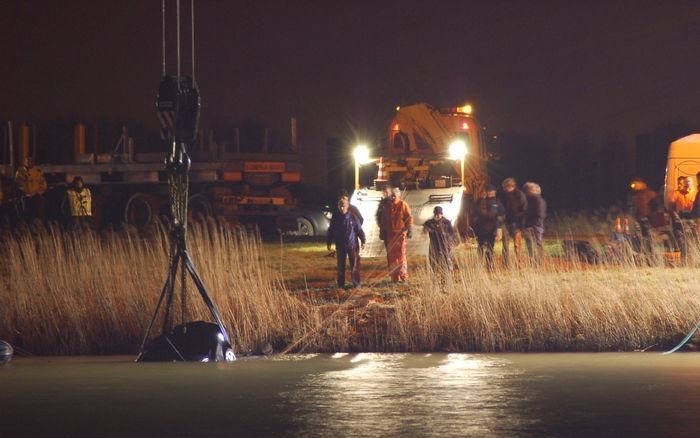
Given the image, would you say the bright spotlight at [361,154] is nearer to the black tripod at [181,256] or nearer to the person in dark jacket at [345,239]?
the person in dark jacket at [345,239]

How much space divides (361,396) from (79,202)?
23.3 meters

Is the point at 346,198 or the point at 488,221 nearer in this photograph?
the point at 346,198

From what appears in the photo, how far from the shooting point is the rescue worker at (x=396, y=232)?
21.5 meters

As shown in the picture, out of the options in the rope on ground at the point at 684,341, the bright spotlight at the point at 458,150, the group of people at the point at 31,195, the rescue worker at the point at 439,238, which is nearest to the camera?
the rope on ground at the point at 684,341

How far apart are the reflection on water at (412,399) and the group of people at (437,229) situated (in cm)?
520

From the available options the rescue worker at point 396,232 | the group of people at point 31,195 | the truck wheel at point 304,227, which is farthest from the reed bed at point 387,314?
the truck wheel at point 304,227

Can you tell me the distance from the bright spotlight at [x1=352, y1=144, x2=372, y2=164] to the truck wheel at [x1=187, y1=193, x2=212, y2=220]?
20.1 feet

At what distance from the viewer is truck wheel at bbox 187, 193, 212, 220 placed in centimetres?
3509

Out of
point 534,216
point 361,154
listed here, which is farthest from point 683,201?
point 361,154

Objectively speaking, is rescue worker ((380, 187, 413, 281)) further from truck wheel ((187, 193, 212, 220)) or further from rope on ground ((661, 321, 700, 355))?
truck wheel ((187, 193, 212, 220))

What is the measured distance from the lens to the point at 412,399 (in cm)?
1064

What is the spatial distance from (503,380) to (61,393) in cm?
424

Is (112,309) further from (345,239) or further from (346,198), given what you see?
(346,198)

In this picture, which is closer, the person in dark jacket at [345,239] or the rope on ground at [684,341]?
the rope on ground at [684,341]
